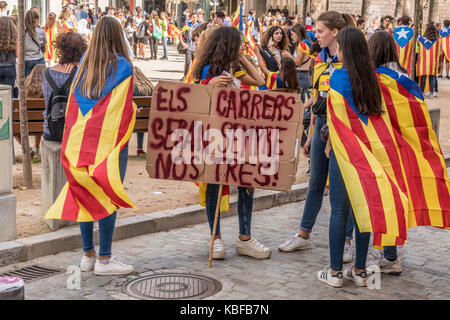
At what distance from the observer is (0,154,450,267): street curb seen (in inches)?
227

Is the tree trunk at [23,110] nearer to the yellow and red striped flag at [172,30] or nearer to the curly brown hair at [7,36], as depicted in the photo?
the curly brown hair at [7,36]

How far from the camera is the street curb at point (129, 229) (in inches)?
227

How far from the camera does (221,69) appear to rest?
225 inches

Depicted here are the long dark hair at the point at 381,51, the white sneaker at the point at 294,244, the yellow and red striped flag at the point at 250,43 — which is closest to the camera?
the long dark hair at the point at 381,51

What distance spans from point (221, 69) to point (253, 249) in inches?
56.9

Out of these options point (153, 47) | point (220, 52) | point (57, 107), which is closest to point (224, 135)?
point (220, 52)

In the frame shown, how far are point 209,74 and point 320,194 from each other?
1352mm

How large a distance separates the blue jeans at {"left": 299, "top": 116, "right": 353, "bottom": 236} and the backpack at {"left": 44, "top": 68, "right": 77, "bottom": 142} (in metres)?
2.20

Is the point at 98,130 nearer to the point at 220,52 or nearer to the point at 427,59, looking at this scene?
the point at 220,52

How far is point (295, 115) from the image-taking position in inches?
219

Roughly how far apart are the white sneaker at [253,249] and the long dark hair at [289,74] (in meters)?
3.30

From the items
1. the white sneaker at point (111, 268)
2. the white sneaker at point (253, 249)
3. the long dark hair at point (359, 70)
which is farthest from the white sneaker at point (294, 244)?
the long dark hair at point (359, 70)
